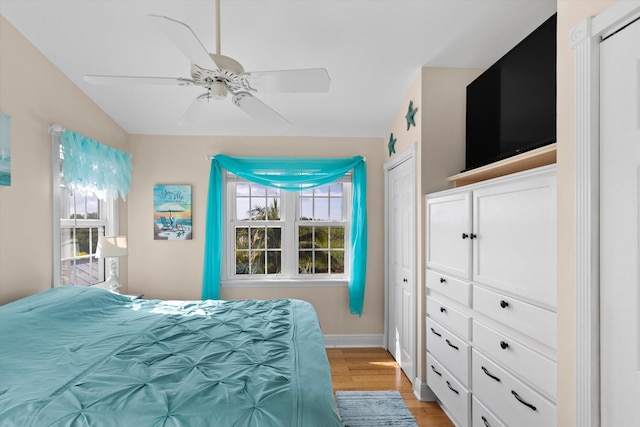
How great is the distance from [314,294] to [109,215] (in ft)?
7.49

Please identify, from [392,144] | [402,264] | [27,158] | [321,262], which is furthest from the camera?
[321,262]

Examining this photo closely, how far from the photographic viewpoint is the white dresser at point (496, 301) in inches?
58.0

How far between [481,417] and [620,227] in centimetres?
139

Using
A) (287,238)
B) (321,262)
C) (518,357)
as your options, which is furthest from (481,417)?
(287,238)

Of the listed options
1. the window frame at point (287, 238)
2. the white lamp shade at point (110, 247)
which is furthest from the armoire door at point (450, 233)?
the white lamp shade at point (110, 247)

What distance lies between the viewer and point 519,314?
1.62 m

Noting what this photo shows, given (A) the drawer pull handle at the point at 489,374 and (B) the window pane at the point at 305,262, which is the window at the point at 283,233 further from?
(A) the drawer pull handle at the point at 489,374

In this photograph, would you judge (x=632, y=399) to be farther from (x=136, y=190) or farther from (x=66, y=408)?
(x=136, y=190)

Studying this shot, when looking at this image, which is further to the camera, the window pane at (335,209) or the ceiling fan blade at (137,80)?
the window pane at (335,209)

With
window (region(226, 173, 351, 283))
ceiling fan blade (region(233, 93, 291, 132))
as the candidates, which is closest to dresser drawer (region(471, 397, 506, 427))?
ceiling fan blade (region(233, 93, 291, 132))

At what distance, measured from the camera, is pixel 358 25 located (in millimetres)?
2299

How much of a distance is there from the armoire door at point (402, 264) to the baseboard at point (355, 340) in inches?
A: 7.6

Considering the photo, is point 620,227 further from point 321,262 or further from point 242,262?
point 242,262

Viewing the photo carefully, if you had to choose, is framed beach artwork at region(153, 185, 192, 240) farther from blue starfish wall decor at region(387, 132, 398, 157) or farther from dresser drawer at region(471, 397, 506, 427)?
dresser drawer at region(471, 397, 506, 427)
